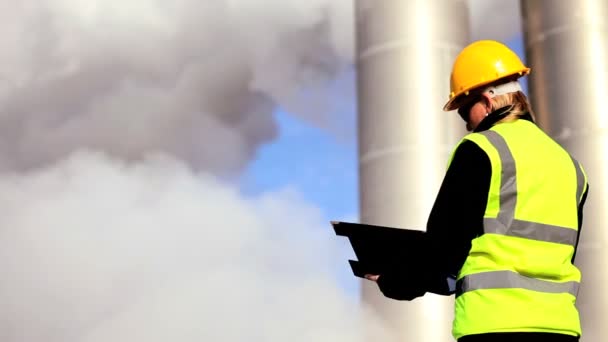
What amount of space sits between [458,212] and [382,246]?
0.66 feet

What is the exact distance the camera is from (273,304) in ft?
18.0

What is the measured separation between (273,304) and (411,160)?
4.49ft

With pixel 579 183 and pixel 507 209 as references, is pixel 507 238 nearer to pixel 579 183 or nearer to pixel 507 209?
pixel 507 209

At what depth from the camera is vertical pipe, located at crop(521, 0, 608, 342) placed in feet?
22.4

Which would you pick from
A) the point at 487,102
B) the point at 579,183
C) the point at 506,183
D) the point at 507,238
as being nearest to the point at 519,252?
the point at 507,238

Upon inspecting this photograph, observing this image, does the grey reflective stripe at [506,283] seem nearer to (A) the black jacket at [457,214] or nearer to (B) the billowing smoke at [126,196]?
(A) the black jacket at [457,214]

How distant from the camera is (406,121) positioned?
19.5 ft

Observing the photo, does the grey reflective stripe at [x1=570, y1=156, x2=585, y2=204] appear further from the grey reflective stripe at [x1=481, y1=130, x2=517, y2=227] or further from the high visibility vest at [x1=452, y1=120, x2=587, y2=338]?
the grey reflective stripe at [x1=481, y1=130, x2=517, y2=227]

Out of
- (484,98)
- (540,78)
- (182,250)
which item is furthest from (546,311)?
(540,78)

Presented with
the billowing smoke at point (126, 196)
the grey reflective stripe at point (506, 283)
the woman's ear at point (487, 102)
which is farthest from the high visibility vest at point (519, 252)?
the billowing smoke at point (126, 196)

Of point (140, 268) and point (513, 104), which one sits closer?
point (513, 104)

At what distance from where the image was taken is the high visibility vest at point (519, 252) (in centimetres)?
164

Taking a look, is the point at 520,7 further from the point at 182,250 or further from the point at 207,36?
the point at 182,250

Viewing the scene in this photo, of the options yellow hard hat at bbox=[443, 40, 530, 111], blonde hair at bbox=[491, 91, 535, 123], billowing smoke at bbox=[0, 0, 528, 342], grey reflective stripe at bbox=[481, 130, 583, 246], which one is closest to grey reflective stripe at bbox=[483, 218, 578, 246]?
grey reflective stripe at bbox=[481, 130, 583, 246]
